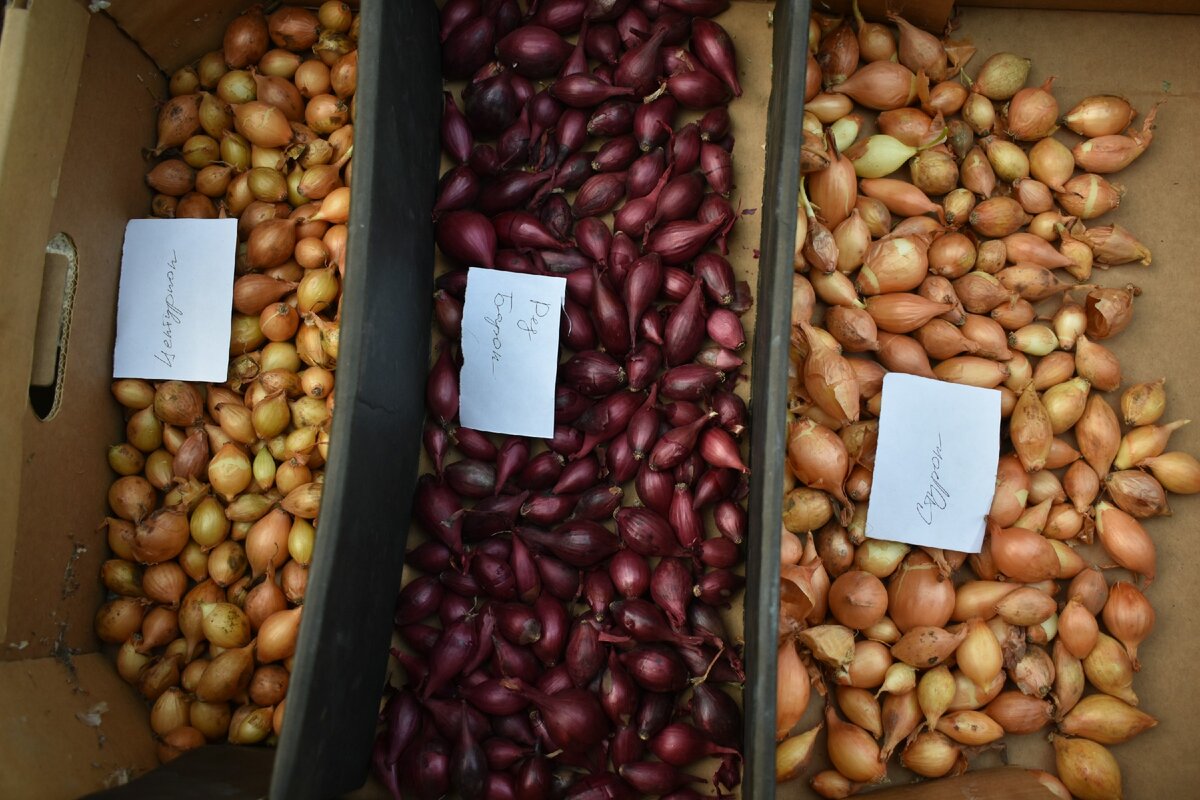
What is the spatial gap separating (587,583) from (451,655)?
0.21 m

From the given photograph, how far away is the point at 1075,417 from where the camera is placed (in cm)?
128

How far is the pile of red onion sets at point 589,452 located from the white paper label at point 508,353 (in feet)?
0.08

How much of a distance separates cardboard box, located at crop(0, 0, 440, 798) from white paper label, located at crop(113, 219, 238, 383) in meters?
0.03

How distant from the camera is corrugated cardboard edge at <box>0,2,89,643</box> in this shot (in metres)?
1.05

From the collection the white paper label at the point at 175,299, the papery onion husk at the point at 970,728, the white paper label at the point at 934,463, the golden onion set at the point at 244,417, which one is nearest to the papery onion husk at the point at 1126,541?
the white paper label at the point at 934,463

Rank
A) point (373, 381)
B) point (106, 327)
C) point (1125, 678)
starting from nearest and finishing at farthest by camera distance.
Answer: point (373, 381) < point (1125, 678) < point (106, 327)

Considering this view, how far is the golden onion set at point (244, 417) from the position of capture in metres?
1.21

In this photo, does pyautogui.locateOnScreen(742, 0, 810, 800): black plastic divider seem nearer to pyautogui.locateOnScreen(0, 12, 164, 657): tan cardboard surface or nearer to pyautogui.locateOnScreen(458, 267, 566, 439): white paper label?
pyautogui.locateOnScreen(458, 267, 566, 439): white paper label

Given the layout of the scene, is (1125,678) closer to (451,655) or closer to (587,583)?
(587,583)

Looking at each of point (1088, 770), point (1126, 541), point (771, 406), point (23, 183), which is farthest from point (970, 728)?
point (23, 183)

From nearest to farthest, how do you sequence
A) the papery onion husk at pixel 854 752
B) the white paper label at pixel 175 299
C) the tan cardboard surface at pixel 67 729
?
the tan cardboard surface at pixel 67 729 → the papery onion husk at pixel 854 752 → the white paper label at pixel 175 299

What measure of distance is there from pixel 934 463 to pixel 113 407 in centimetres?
127

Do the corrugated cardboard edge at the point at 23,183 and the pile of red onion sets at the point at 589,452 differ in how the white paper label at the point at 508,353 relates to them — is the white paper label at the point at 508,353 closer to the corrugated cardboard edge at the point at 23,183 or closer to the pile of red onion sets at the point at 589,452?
the pile of red onion sets at the point at 589,452

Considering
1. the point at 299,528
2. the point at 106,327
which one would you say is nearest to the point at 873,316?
the point at 299,528
